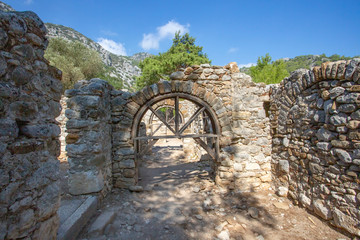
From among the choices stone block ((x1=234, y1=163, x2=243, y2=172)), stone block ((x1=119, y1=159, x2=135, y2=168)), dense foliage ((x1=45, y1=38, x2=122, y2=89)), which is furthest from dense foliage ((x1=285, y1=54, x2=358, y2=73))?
stone block ((x1=119, y1=159, x2=135, y2=168))

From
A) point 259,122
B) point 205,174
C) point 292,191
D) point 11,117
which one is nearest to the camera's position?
point 11,117

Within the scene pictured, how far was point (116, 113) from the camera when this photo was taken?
162 inches

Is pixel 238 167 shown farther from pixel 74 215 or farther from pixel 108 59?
pixel 108 59

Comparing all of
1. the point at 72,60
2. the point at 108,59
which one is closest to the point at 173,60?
the point at 72,60

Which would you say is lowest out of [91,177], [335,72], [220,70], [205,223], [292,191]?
[205,223]

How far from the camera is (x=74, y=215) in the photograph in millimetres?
2576

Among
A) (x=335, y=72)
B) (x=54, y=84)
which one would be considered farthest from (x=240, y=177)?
(x=54, y=84)

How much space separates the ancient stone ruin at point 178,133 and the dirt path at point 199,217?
0.28 m

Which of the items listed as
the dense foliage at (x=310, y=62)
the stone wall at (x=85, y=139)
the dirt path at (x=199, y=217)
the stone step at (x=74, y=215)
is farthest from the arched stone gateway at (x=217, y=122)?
the dense foliage at (x=310, y=62)

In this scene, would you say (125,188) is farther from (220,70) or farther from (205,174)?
(220,70)

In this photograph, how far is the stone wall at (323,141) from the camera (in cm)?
250

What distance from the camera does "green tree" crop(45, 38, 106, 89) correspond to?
13.3 m

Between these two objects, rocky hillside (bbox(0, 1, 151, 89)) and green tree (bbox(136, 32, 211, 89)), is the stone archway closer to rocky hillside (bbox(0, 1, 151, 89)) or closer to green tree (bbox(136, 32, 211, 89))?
green tree (bbox(136, 32, 211, 89))

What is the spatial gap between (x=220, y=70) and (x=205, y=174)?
10.8ft
